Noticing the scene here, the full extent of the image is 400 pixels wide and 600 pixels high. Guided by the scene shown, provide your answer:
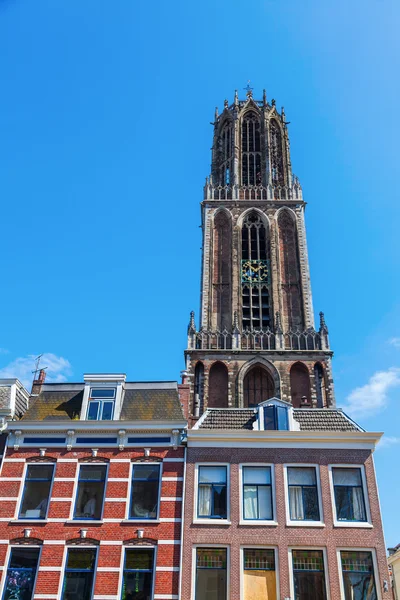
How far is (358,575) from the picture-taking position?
17125 mm

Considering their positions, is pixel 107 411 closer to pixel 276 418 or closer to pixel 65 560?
pixel 65 560

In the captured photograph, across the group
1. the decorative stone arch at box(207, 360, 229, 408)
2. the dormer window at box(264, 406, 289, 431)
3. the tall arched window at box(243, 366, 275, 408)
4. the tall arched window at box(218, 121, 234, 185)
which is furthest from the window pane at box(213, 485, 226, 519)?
the tall arched window at box(218, 121, 234, 185)

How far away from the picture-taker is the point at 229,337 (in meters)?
43.6


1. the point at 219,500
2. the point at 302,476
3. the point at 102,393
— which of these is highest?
the point at 102,393

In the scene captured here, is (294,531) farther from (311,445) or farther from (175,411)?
(175,411)

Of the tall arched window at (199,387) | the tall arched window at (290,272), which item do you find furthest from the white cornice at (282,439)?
the tall arched window at (290,272)

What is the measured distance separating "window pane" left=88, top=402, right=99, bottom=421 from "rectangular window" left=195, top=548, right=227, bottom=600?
20.1 ft

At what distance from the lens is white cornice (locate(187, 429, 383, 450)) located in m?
18.9

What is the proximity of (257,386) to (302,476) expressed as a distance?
22.6m

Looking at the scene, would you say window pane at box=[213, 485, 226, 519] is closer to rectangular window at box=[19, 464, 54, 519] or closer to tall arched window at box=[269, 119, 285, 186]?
rectangular window at box=[19, 464, 54, 519]

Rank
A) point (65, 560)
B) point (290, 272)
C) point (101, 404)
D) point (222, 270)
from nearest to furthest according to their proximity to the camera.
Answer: point (65, 560), point (101, 404), point (290, 272), point (222, 270)

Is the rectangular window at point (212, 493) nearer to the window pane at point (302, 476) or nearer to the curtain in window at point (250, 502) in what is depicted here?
the curtain in window at point (250, 502)

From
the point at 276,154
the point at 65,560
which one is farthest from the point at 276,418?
the point at 276,154

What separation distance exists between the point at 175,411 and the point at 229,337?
22941 millimetres
